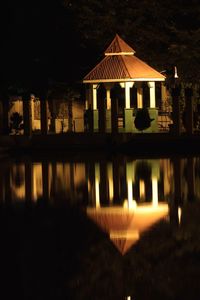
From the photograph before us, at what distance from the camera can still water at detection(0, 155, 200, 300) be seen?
29.3ft

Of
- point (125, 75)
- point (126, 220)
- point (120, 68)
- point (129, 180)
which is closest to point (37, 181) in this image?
point (129, 180)

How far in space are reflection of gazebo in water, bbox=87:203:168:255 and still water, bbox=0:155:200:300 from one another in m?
0.01

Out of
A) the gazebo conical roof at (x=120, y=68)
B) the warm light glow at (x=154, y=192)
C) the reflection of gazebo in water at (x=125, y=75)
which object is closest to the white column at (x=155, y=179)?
the warm light glow at (x=154, y=192)

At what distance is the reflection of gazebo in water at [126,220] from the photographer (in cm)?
1170

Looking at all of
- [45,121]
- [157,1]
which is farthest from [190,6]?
[45,121]

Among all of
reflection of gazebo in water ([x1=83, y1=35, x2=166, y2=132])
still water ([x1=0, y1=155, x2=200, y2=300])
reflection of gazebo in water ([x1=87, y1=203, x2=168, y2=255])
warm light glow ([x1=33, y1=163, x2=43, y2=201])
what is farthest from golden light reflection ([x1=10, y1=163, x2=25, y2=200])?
reflection of gazebo in water ([x1=83, y1=35, x2=166, y2=132])

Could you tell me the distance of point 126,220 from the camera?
13625 mm

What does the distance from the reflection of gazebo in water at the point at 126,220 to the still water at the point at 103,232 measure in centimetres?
1

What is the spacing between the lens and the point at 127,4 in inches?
1801

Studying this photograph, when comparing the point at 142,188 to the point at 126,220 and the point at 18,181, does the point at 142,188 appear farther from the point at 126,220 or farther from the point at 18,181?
the point at 126,220

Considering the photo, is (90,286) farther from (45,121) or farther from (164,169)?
(45,121)

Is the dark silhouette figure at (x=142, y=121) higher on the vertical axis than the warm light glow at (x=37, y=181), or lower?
higher

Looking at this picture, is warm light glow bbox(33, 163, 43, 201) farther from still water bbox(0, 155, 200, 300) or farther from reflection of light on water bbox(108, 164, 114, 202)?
reflection of light on water bbox(108, 164, 114, 202)

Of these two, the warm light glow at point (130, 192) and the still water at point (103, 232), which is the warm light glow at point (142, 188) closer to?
the still water at point (103, 232)
